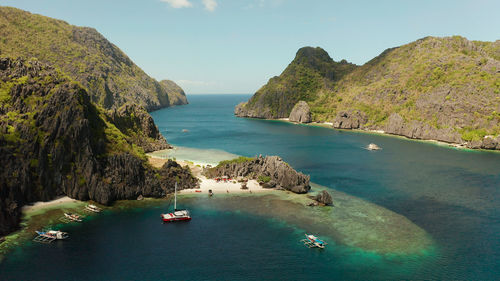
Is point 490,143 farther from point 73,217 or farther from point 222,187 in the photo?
point 73,217

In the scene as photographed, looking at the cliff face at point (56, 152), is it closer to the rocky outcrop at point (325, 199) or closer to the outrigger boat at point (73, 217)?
the outrigger boat at point (73, 217)

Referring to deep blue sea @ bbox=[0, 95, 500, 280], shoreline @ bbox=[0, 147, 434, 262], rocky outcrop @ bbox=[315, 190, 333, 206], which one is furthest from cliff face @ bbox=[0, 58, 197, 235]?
rocky outcrop @ bbox=[315, 190, 333, 206]

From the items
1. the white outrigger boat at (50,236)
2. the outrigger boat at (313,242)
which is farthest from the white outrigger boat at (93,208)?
the outrigger boat at (313,242)

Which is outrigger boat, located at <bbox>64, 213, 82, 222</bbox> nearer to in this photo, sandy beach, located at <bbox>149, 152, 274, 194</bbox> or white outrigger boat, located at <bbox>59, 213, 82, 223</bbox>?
white outrigger boat, located at <bbox>59, 213, 82, 223</bbox>

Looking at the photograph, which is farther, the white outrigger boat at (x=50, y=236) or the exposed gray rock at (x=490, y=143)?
the exposed gray rock at (x=490, y=143)

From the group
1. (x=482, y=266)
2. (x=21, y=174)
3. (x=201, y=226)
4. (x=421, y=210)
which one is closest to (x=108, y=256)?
(x=201, y=226)

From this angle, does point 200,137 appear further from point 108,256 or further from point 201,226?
point 108,256

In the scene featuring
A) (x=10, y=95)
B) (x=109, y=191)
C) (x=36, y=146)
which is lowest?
(x=109, y=191)
